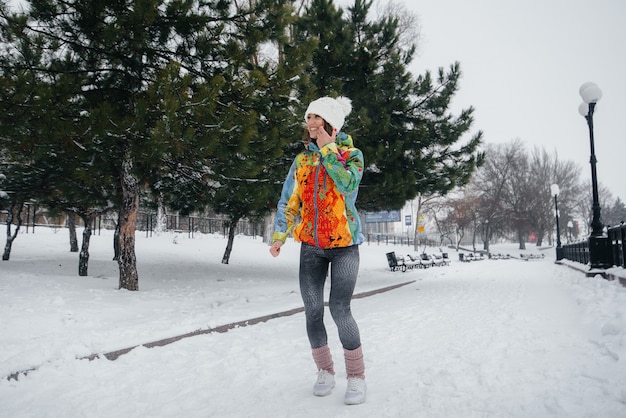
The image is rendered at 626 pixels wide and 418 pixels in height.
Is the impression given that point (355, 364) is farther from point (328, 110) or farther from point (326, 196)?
point (328, 110)

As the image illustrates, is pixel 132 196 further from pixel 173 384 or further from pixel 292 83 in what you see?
pixel 173 384

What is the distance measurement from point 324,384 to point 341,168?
4.70 ft

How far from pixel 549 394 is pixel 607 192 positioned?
2955 inches

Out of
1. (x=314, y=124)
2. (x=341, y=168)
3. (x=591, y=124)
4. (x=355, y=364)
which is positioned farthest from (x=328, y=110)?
(x=591, y=124)

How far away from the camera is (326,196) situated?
8.46ft

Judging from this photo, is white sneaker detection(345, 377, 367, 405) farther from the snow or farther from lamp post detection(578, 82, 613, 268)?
lamp post detection(578, 82, 613, 268)

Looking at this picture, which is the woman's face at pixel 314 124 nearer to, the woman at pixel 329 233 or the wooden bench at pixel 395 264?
the woman at pixel 329 233

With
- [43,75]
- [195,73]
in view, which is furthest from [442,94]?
[43,75]

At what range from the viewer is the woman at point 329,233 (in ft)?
8.14

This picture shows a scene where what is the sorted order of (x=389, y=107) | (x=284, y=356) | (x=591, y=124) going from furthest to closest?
(x=389, y=107) < (x=591, y=124) < (x=284, y=356)

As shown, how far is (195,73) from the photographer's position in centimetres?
706

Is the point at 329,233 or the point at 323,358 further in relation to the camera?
the point at 323,358

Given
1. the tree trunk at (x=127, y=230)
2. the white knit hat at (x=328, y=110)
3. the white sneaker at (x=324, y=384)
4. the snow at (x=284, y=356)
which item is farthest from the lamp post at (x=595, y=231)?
the tree trunk at (x=127, y=230)

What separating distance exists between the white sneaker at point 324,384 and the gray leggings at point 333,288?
0.20 m
